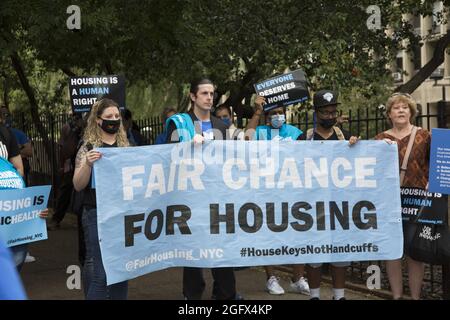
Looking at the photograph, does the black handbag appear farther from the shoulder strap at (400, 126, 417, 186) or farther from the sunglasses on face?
the sunglasses on face

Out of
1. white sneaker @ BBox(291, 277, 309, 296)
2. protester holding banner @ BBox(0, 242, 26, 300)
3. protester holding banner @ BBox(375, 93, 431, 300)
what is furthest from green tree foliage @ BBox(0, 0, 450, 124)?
protester holding banner @ BBox(0, 242, 26, 300)

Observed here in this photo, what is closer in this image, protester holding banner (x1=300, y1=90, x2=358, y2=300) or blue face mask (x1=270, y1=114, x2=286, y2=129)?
protester holding banner (x1=300, y1=90, x2=358, y2=300)

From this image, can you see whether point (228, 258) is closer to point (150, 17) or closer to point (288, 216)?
point (288, 216)

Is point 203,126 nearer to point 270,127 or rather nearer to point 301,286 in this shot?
point 270,127

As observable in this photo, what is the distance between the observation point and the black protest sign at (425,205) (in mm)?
6055

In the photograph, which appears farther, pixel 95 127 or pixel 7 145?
pixel 7 145

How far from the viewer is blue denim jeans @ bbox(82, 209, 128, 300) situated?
550 cm

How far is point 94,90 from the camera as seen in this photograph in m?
7.22

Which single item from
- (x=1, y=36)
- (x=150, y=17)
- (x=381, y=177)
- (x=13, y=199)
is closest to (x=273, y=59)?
(x=150, y=17)

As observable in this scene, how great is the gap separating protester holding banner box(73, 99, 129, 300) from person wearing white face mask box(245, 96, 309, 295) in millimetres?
1620

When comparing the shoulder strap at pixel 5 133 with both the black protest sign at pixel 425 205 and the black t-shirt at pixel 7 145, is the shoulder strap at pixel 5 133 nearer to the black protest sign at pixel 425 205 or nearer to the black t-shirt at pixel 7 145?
the black t-shirt at pixel 7 145

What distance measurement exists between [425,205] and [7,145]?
11.2ft

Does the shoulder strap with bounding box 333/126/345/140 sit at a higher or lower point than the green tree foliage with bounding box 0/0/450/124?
lower

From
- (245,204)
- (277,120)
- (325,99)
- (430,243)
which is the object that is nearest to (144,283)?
(277,120)
